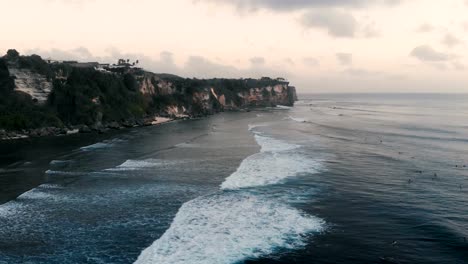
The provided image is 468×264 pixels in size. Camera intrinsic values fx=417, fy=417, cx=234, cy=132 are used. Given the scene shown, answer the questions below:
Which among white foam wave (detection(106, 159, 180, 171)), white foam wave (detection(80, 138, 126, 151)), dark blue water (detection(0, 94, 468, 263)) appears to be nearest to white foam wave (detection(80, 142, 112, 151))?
white foam wave (detection(80, 138, 126, 151))

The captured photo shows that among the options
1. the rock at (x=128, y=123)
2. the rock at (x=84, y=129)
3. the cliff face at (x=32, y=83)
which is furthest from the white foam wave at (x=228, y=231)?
the cliff face at (x=32, y=83)

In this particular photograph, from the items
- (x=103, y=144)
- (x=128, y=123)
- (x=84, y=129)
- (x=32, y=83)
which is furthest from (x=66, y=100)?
(x=103, y=144)

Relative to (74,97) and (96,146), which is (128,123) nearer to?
(74,97)

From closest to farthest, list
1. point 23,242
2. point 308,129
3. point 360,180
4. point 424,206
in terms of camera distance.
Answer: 1. point 23,242
2. point 424,206
3. point 360,180
4. point 308,129

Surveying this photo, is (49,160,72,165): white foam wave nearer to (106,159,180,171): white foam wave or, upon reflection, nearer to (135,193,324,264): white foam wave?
(106,159,180,171): white foam wave

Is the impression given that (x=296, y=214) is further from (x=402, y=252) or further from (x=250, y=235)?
(x=402, y=252)

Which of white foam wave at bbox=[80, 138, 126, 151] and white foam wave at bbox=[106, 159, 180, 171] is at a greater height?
white foam wave at bbox=[80, 138, 126, 151]

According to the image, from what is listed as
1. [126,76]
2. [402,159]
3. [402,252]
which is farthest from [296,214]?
[126,76]
